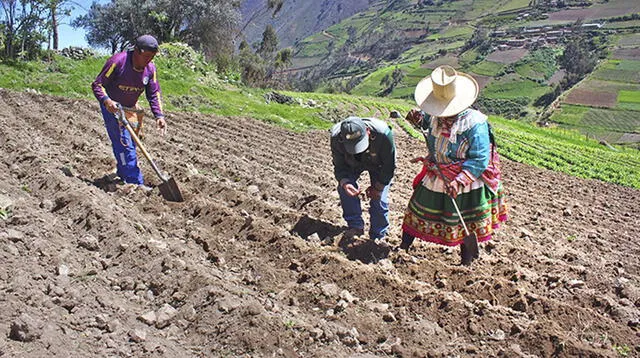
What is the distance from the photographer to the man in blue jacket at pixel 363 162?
16.9 feet

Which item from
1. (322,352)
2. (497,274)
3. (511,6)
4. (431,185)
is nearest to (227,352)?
(322,352)

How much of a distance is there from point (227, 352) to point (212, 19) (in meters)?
30.2

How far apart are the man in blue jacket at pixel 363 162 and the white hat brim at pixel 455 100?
47 cm

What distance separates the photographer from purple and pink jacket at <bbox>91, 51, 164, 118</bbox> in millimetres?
6137

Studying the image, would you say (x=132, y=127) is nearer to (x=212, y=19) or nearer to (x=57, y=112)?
(x=57, y=112)

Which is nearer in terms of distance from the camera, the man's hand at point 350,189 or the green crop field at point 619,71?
the man's hand at point 350,189

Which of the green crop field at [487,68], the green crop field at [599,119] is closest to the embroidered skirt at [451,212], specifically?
the green crop field at [599,119]

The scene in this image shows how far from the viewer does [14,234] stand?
4.36 m

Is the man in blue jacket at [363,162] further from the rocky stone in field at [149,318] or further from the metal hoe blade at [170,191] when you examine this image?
the rocky stone in field at [149,318]

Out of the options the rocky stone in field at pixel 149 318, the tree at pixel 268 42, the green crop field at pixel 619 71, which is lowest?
the green crop field at pixel 619 71

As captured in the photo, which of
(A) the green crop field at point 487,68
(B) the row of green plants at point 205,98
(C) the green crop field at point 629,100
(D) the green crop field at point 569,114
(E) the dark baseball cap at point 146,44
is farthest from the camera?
(A) the green crop field at point 487,68

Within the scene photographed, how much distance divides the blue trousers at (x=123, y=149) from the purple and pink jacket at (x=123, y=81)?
0.76 ft

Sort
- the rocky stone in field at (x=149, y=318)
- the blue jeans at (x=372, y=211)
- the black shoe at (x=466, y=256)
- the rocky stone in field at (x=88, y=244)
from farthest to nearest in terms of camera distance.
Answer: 1. the blue jeans at (x=372, y=211)
2. the black shoe at (x=466, y=256)
3. the rocky stone in field at (x=88, y=244)
4. the rocky stone in field at (x=149, y=318)

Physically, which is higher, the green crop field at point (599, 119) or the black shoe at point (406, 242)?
the black shoe at point (406, 242)
